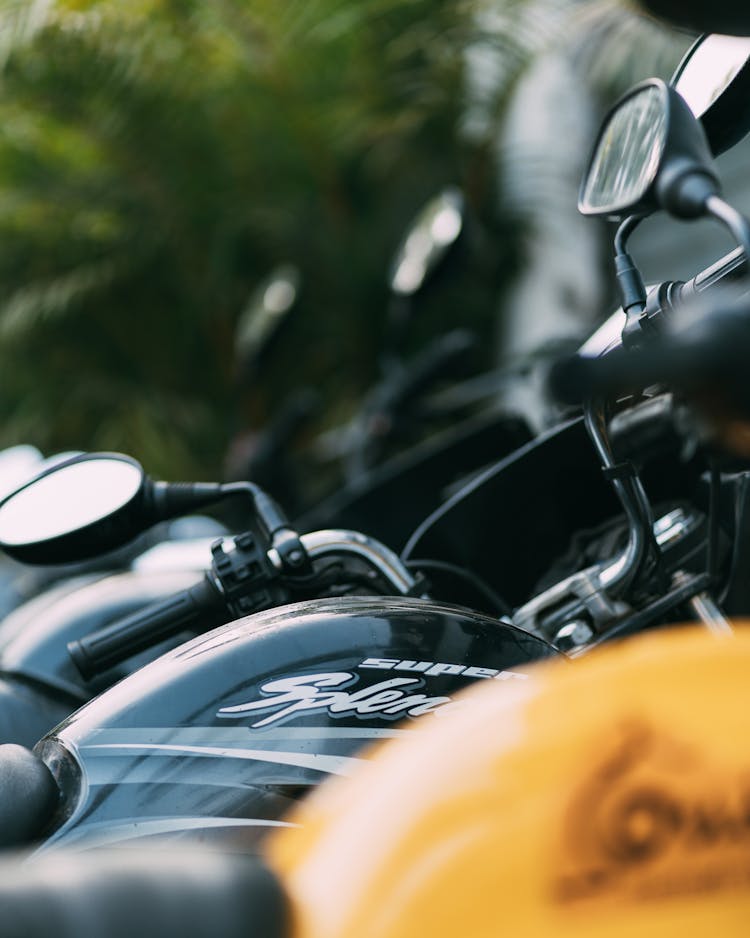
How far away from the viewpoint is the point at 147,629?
3.89ft

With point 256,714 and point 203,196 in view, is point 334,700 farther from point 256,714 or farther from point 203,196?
point 203,196

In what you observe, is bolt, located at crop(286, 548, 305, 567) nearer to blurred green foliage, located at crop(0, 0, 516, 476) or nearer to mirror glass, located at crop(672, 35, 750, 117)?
mirror glass, located at crop(672, 35, 750, 117)

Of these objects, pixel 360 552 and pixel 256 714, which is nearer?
pixel 256 714

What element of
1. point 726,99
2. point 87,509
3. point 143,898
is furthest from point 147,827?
point 726,99

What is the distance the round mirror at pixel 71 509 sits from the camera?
1.19m

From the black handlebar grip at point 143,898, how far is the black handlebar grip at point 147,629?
0.62 metres

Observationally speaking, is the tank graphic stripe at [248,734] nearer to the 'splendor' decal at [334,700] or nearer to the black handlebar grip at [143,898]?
the 'splendor' decal at [334,700]

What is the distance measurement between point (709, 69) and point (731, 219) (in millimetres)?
421

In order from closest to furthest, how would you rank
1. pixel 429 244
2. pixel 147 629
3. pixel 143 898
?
1. pixel 143 898
2. pixel 147 629
3. pixel 429 244

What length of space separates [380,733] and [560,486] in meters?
0.54

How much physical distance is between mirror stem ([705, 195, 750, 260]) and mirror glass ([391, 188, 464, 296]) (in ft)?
6.34

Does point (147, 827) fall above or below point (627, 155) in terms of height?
below

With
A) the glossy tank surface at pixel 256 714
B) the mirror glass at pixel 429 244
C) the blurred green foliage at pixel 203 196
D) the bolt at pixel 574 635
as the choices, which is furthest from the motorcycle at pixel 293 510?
the blurred green foliage at pixel 203 196

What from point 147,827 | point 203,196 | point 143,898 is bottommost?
point 147,827
